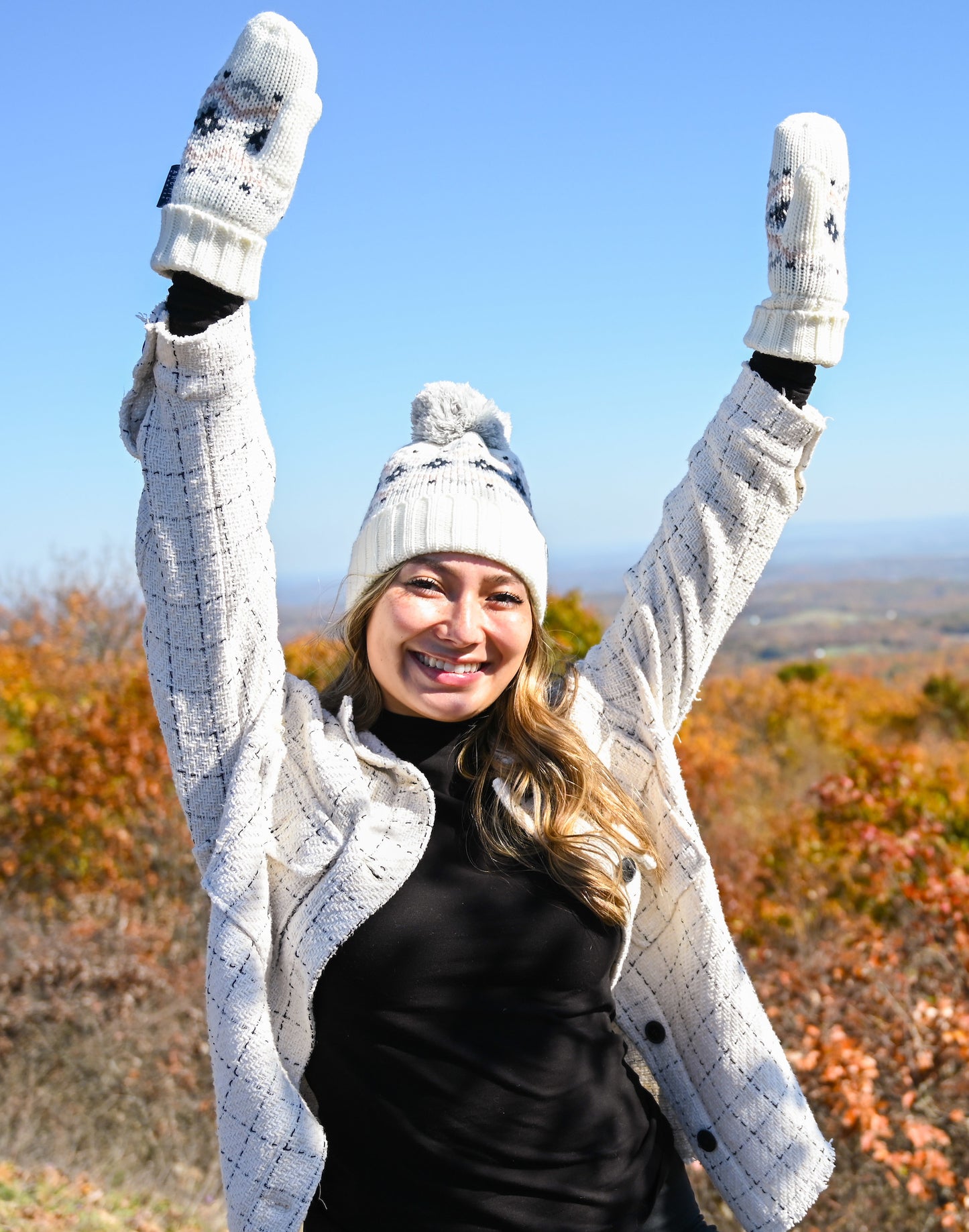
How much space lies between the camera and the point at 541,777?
1983mm

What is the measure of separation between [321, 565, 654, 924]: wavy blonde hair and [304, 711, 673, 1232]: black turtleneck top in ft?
0.20

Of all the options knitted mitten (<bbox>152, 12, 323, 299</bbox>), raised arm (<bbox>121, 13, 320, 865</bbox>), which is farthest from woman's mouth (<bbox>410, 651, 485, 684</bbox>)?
knitted mitten (<bbox>152, 12, 323, 299</bbox>)

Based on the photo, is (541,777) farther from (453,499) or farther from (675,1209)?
(675,1209)

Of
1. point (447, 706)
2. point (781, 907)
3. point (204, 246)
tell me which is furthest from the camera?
point (781, 907)

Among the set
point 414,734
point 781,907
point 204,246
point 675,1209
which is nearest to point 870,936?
point 781,907

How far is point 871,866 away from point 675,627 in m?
3.98

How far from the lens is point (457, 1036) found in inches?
67.9

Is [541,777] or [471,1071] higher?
[541,777]

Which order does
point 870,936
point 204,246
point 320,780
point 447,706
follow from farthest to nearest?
1. point 870,936
2. point 447,706
3. point 320,780
4. point 204,246

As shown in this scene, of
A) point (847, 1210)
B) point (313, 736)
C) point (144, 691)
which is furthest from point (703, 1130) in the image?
point (144, 691)

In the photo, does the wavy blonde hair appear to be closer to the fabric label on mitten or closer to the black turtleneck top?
the black turtleneck top

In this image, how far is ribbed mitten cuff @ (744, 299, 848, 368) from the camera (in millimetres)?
1904

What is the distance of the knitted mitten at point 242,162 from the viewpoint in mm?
1591

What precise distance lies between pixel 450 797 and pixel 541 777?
0.17 metres
